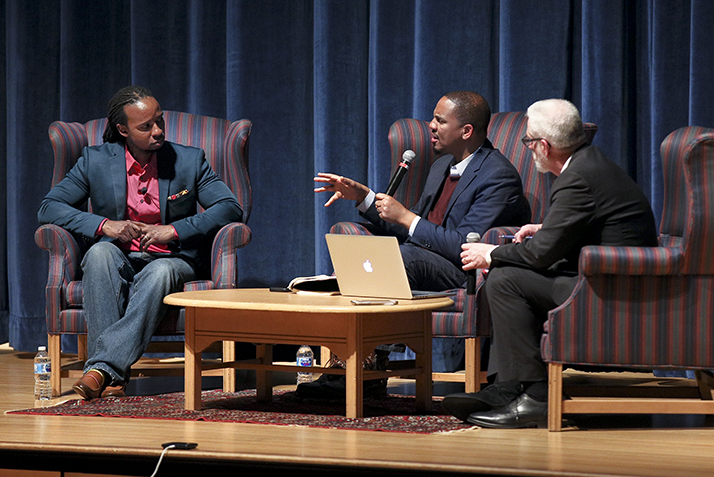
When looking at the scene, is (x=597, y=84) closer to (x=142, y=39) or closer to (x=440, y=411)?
(x=440, y=411)

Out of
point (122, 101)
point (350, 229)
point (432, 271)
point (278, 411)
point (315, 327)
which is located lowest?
point (278, 411)

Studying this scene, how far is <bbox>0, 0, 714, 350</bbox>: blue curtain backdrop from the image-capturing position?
373cm

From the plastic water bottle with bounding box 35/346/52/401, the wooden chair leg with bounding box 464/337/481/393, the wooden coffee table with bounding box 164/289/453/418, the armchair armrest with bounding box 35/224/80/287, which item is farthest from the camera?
the armchair armrest with bounding box 35/224/80/287

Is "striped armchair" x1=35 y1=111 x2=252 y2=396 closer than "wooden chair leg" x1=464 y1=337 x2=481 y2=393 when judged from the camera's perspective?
No

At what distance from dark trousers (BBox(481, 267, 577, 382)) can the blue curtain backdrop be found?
1.36 metres

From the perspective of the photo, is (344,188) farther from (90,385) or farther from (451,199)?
(90,385)

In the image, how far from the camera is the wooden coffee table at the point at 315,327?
251 centimetres

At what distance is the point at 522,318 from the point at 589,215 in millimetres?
350

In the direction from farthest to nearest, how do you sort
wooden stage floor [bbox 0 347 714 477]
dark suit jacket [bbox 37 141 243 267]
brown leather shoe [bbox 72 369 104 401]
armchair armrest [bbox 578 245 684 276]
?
dark suit jacket [bbox 37 141 243 267] → brown leather shoe [bbox 72 369 104 401] → armchair armrest [bbox 578 245 684 276] → wooden stage floor [bbox 0 347 714 477]

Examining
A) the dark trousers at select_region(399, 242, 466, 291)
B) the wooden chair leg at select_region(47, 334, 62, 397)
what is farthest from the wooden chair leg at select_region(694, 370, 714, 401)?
the wooden chair leg at select_region(47, 334, 62, 397)

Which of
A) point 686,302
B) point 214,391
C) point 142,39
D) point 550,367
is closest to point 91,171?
Result: point 214,391

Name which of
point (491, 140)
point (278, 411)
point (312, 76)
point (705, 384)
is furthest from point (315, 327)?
point (312, 76)

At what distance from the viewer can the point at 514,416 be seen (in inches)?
100

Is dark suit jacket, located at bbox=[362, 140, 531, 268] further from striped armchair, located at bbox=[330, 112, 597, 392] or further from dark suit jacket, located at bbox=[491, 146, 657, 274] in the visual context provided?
dark suit jacket, located at bbox=[491, 146, 657, 274]
